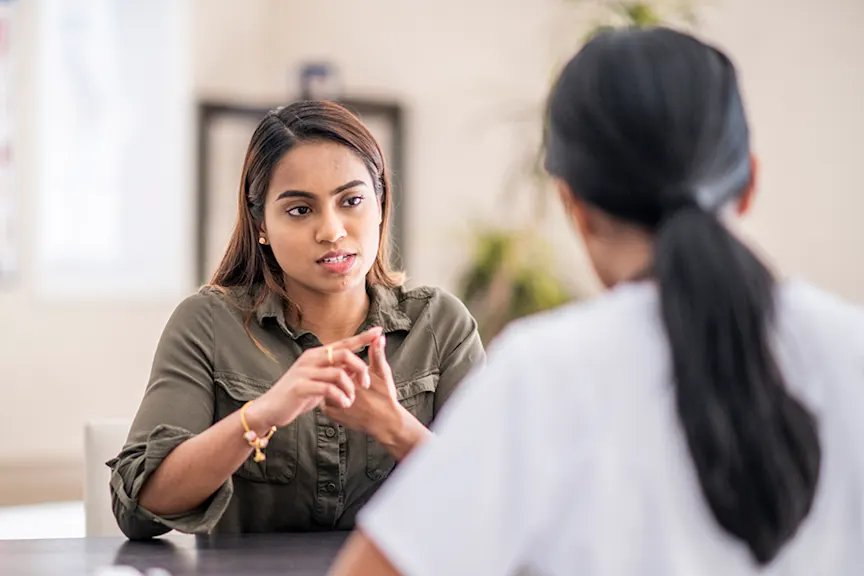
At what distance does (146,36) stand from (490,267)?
200cm

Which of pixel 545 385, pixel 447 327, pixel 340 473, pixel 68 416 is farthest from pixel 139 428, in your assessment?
pixel 68 416

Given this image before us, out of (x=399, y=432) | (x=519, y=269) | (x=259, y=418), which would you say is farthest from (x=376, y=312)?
(x=519, y=269)

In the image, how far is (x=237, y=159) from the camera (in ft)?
17.6

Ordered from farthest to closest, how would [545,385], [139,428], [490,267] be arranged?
[490,267]
[139,428]
[545,385]

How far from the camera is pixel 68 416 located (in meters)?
5.23

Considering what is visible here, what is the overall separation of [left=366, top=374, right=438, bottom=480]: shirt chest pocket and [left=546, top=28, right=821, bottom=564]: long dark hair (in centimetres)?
97

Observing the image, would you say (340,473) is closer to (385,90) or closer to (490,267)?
(490,267)

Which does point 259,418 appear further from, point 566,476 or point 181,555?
point 566,476

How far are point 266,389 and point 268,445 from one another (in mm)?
89

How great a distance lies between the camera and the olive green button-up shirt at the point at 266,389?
177 cm

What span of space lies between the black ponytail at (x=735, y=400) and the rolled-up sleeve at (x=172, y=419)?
974mm

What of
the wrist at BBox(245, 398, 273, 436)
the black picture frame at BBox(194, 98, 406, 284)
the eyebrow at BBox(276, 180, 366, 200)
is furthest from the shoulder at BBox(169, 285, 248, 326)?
the black picture frame at BBox(194, 98, 406, 284)

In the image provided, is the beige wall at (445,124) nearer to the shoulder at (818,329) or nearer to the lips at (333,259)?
the lips at (333,259)

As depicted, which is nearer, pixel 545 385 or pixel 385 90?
pixel 545 385
